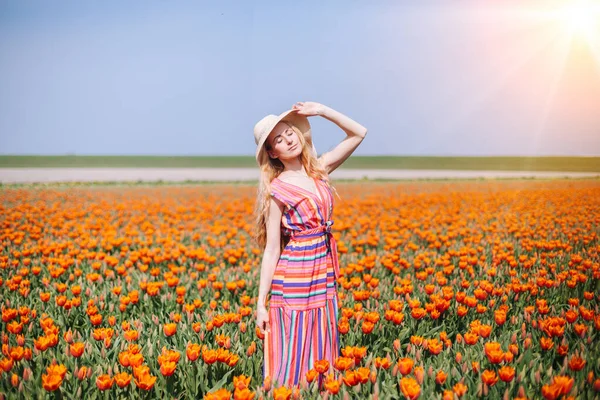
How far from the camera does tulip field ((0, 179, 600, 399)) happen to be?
2381mm

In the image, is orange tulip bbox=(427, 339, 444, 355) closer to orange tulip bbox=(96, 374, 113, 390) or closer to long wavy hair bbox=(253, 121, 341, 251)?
long wavy hair bbox=(253, 121, 341, 251)

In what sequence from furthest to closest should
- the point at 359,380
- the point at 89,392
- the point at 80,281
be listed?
the point at 80,281
the point at 89,392
the point at 359,380

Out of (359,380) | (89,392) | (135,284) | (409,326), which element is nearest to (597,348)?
(409,326)

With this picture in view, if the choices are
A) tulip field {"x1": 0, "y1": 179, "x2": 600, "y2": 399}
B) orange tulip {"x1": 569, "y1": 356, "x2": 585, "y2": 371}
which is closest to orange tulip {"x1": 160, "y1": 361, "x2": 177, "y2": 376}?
→ tulip field {"x1": 0, "y1": 179, "x2": 600, "y2": 399}

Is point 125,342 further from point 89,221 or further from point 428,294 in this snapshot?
point 89,221

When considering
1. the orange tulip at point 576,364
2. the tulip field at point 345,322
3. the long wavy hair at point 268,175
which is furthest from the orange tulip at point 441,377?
the long wavy hair at point 268,175

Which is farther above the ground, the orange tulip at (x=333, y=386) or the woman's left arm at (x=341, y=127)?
the woman's left arm at (x=341, y=127)

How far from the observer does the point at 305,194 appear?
282cm

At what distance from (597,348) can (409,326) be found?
1.16 metres

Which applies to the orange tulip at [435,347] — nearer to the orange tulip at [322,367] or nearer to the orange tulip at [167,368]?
the orange tulip at [322,367]

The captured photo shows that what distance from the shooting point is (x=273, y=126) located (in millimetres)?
2732

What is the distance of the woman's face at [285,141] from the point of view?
2.85 metres

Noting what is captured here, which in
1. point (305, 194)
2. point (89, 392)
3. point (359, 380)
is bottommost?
point (89, 392)

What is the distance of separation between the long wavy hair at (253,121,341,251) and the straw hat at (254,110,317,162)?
34 millimetres
